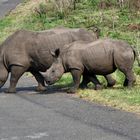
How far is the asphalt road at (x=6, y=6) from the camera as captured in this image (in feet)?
113

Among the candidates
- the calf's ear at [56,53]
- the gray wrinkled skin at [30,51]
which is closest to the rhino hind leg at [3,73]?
the gray wrinkled skin at [30,51]

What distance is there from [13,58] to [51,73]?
1119 millimetres

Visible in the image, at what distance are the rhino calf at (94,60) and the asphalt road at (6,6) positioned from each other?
752 inches

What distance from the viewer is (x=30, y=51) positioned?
14.4 m

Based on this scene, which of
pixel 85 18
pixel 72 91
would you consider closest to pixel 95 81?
pixel 72 91

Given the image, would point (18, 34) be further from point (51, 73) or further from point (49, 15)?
point (49, 15)

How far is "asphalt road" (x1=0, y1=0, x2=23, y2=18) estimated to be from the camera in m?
34.4

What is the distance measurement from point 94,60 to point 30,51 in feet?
5.13

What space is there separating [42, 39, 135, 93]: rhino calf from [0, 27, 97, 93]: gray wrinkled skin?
1.99ft

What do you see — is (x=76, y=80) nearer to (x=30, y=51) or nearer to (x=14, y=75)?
(x=30, y=51)

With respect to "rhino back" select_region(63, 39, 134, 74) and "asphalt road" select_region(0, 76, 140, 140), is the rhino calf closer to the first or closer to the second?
"rhino back" select_region(63, 39, 134, 74)

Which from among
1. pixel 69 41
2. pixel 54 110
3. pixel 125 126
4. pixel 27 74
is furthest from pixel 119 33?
pixel 125 126

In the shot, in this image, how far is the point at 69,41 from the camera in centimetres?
1457

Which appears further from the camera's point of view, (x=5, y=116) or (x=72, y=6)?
(x=72, y=6)
